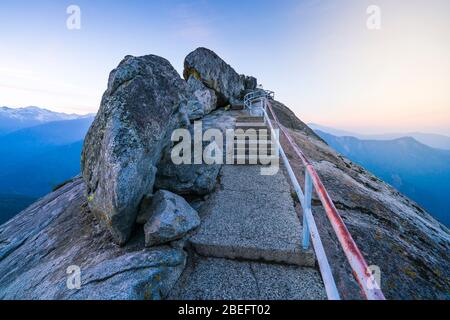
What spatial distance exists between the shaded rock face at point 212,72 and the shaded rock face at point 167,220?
13732mm

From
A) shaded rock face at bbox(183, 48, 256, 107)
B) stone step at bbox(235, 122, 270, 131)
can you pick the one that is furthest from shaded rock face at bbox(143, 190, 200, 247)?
shaded rock face at bbox(183, 48, 256, 107)

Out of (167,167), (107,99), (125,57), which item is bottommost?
(167,167)

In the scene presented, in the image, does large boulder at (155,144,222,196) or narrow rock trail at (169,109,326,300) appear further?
large boulder at (155,144,222,196)

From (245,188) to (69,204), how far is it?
5018mm

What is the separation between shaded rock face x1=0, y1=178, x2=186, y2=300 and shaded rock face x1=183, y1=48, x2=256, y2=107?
12640 mm

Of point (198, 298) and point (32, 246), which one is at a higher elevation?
point (198, 298)

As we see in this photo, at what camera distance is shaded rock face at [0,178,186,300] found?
9.85 feet

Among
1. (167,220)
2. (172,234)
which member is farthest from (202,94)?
(172,234)

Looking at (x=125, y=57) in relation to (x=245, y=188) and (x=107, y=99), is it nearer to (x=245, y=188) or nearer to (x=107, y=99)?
(x=107, y=99)

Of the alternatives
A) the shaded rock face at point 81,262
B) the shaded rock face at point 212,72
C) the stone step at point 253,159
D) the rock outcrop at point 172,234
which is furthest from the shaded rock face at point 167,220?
the shaded rock face at point 212,72

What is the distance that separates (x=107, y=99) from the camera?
185 inches

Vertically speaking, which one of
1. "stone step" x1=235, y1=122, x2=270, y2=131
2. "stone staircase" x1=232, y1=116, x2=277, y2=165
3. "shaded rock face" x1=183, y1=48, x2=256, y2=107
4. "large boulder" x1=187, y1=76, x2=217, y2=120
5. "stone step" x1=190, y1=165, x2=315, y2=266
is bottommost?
"stone step" x1=190, y1=165, x2=315, y2=266

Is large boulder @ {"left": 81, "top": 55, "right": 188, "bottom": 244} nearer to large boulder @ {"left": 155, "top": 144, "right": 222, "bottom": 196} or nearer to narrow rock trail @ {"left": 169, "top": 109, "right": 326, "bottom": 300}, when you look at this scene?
large boulder @ {"left": 155, "top": 144, "right": 222, "bottom": 196}
